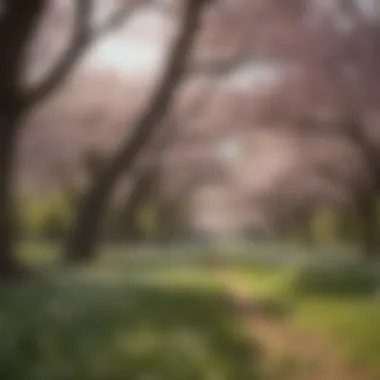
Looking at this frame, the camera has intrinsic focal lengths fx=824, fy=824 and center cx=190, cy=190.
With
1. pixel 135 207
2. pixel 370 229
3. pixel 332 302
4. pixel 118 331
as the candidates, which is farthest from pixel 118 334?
pixel 370 229

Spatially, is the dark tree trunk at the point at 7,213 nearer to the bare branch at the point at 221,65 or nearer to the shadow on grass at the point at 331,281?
the bare branch at the point at 221,65

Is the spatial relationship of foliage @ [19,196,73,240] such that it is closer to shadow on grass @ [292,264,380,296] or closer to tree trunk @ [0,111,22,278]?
tree trunk @ [0,111,22,278]

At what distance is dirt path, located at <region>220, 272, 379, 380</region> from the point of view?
4.49 feet

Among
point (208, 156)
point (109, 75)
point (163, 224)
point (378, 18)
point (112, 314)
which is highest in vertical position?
point (378, 18)

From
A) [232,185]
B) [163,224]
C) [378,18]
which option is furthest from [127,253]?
[378,18]

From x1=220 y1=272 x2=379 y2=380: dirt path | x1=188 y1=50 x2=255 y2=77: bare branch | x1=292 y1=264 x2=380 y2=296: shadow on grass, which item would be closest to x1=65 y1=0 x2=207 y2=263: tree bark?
x1=188 y1=50 x2=255 y2=77: bare branch

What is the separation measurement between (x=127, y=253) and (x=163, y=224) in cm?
8

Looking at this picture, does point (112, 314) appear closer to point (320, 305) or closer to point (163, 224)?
point (163, 224)

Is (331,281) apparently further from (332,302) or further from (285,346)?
(285,346)

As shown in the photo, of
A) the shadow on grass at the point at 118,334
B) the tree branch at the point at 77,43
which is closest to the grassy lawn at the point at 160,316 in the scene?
the shadow on grass at the point at 118,334

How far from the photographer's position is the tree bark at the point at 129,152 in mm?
1398

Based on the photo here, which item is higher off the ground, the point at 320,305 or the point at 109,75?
the point at 109,75

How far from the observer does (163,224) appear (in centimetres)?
141

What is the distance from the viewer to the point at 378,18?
146 cm
